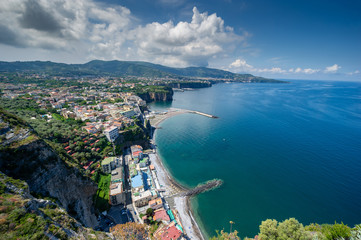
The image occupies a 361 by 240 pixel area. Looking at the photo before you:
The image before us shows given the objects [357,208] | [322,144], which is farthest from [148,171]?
[322,144]

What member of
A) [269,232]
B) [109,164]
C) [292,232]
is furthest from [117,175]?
[292,232]

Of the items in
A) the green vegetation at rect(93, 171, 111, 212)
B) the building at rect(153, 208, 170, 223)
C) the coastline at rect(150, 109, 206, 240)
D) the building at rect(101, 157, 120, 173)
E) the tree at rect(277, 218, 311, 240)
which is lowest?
the coastline at rect(150, 109, 206, 240)

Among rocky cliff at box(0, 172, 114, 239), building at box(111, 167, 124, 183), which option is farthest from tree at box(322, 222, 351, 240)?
building at box(111, 167, 124, 183)

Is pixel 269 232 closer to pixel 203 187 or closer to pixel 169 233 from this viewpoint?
pixel 169 233

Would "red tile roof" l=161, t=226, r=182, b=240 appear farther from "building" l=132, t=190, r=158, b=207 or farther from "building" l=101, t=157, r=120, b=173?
"building" l=101, t=157, r=120, b=173

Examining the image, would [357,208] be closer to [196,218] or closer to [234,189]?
[234,189]

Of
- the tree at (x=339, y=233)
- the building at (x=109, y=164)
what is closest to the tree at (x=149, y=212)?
the building at (x=109, y=164)
